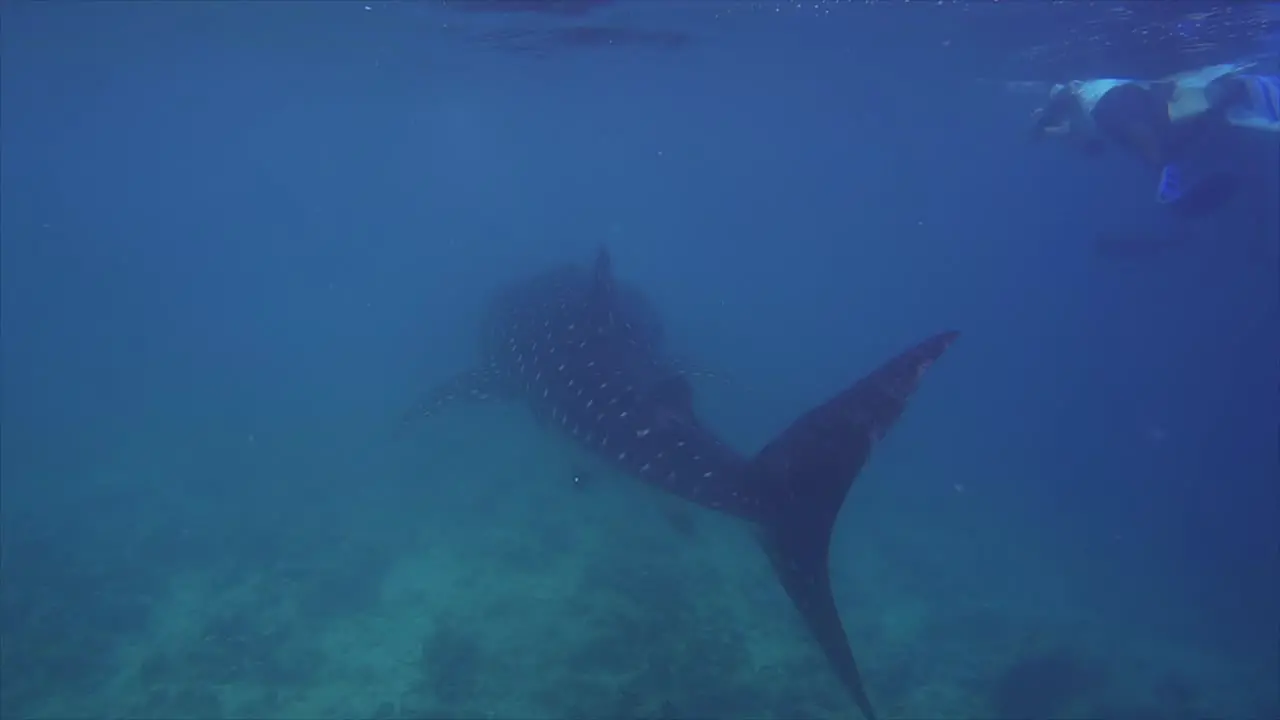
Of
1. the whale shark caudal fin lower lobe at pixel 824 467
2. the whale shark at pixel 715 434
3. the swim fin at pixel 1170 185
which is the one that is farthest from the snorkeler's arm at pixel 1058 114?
the whale shark caudal fin lower lobe at pixel 824 467

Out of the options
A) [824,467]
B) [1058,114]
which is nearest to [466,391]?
[824,467]

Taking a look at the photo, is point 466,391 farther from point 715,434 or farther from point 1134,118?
point 1134,118

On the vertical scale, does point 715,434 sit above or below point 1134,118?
above

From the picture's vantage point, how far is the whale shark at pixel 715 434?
19.7 feet

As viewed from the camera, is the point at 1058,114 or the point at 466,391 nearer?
the point at 466,391

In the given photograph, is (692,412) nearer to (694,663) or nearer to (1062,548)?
(694,663)

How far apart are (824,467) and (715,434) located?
177cm

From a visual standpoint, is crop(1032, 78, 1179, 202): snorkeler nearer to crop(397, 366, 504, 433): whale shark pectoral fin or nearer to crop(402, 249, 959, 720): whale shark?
crop(402, 249, 959, 720): whale shark

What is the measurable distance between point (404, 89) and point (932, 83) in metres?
27.8

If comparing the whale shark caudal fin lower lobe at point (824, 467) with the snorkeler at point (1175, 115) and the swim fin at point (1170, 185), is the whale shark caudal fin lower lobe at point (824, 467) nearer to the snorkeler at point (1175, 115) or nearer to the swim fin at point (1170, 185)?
the swim fin at point (1170, 185)

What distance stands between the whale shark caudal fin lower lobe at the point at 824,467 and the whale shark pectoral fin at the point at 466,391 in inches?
315

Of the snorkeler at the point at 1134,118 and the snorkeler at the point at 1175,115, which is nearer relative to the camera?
the snorkeler at the point at 1175,115

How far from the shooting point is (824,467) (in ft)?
20.2

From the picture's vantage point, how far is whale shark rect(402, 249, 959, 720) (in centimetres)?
600
